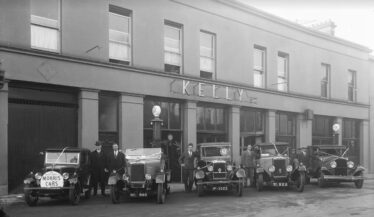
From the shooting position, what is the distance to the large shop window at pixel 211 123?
66.0 ft

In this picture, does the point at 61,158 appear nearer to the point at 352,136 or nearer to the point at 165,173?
the point at 165,173

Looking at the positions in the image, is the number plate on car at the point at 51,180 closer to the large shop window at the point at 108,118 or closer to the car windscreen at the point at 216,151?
the large shop window at the point at 108,118

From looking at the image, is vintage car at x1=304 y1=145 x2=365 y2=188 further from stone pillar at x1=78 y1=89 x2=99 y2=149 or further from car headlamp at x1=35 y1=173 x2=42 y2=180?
car headlamp at x1=35 y1=173 x2=42 y2=180

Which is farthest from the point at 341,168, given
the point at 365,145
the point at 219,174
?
the point at 365,145

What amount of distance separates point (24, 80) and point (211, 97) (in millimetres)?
8553

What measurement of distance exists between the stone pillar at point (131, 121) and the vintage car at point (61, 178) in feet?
11.1

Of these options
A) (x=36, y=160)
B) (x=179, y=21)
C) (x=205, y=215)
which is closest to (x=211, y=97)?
(x=179, y=21)

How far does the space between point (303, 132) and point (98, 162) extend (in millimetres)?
14533

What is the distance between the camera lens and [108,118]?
1702 cm

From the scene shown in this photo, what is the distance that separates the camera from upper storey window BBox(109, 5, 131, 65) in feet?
56.5

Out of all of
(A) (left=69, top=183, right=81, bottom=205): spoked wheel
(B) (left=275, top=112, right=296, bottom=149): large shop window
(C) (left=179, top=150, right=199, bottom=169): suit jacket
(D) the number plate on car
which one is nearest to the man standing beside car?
(C) (left=179, top=150, right=199, bottom=169): suit jacket

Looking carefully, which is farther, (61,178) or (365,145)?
(365,145)

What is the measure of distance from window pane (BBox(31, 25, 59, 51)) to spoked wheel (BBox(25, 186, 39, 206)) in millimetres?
5342

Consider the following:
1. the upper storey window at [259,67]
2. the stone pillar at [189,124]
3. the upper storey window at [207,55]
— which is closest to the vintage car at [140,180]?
the stone pillar at [189,124]
